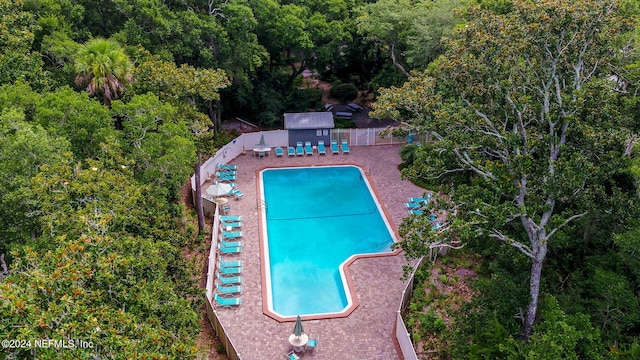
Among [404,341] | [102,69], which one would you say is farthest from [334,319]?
[102,69]

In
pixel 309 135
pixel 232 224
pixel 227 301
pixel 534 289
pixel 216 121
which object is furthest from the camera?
pixel 216 121

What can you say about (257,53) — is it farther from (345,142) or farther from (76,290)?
(76,290)

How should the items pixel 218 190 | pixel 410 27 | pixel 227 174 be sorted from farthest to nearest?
pixel 410 27, pixel 227 174, pixel 218 190

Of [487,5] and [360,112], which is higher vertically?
[487,5]

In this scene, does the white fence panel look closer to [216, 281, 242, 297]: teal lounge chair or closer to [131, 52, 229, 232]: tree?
[216, 281, 242, 297]: teal lounge chair

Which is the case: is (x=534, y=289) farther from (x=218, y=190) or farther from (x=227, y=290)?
(x=218, y=190)

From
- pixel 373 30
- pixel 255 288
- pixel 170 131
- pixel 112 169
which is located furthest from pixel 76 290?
pixel 373 30

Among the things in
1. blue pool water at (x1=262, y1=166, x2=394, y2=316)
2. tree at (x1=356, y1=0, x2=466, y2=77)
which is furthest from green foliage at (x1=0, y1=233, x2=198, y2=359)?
tree at (x1=356, y1=0, x2=466, y2=77)
